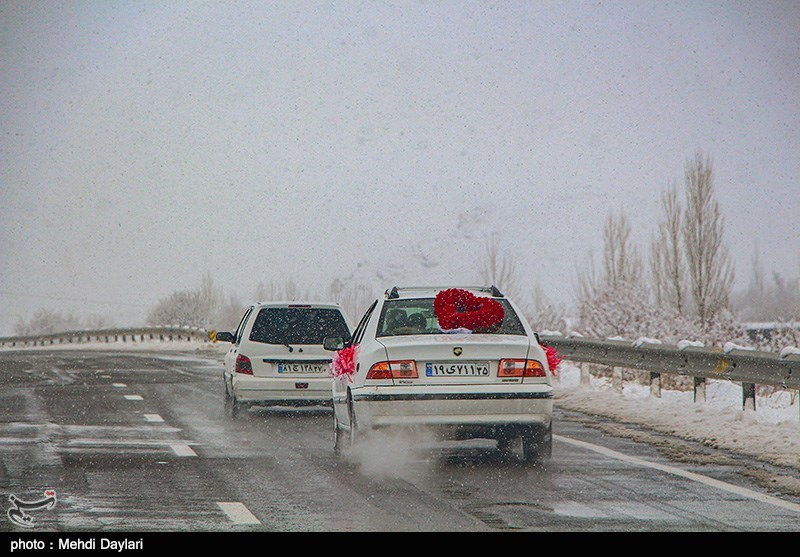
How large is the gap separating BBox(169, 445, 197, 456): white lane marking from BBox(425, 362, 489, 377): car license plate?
2.78 metres

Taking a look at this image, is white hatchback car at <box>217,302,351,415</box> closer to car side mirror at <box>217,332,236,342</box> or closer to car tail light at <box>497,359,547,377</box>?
car side mirror at <box>217,332,236,342</box>

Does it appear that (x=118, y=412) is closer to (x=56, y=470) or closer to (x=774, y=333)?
(x=56, y=470)

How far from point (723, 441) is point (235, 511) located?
21.5 feet

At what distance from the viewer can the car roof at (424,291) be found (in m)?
12.1

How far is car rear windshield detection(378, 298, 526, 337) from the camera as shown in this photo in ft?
38.0

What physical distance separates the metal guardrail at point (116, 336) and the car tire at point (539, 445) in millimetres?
44077

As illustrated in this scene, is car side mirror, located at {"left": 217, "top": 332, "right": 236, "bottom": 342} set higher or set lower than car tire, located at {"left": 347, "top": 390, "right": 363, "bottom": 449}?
higher

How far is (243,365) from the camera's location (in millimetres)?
16906

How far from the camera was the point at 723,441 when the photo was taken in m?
13.3

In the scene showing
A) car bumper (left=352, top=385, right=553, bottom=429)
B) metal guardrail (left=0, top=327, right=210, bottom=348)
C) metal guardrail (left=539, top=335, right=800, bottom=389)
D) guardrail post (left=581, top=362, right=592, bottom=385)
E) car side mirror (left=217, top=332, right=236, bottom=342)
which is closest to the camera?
car bumper (left=352, top=385, right=553, bottom=429)

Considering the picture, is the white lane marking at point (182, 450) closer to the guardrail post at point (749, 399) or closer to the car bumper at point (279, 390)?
the car bumper at point (279, 390)

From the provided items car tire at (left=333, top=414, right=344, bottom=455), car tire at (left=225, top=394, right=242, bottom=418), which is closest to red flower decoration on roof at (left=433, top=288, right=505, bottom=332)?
car tire at (left=333, top=414, right=344, bottom=455)

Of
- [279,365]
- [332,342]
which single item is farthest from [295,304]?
[332,342]
